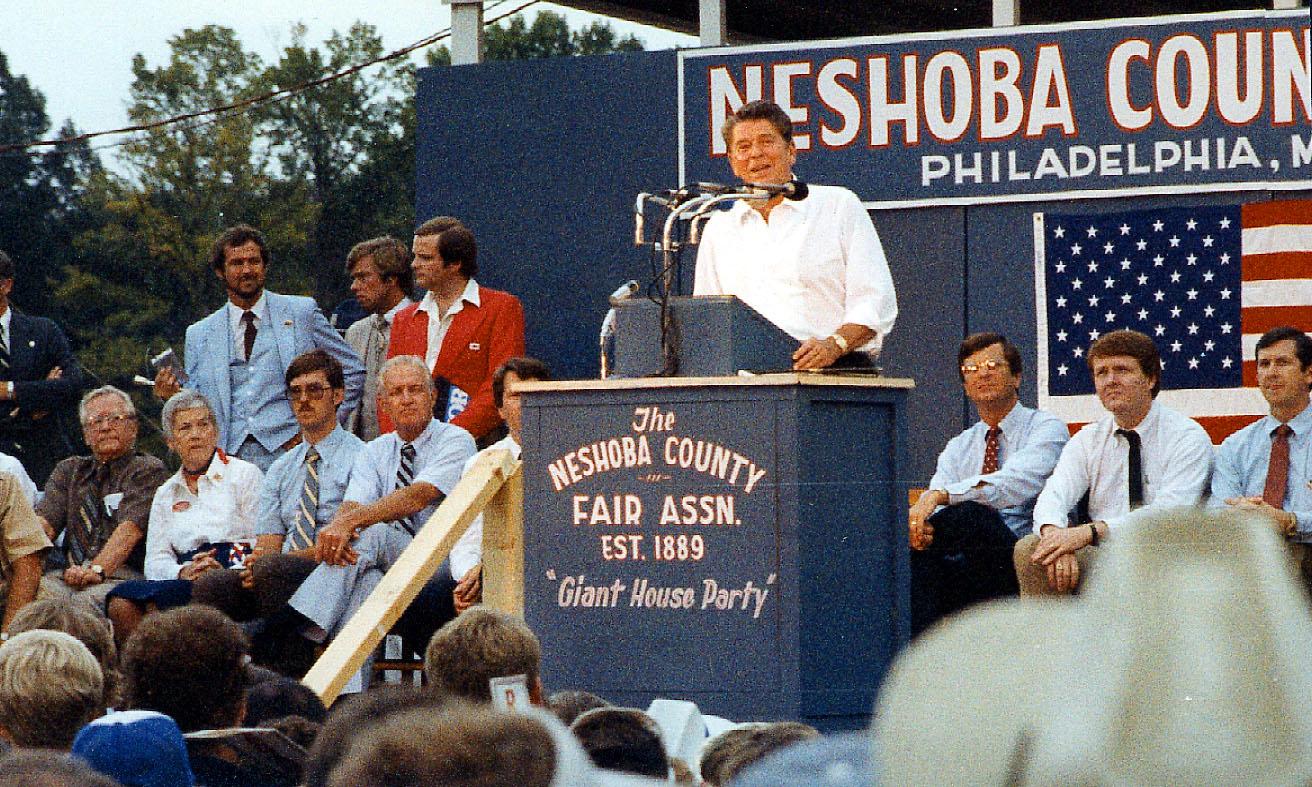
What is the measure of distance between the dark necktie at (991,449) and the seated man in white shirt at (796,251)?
147cm

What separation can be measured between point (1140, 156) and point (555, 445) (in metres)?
4.98

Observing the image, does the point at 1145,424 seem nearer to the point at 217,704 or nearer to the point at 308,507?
the point at 308,507

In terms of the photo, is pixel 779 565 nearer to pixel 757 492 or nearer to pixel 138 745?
pixel 757 492

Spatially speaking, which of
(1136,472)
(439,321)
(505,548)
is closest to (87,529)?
(439,321)

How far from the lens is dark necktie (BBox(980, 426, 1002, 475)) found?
7.03m

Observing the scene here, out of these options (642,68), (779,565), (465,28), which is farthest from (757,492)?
(465,28)

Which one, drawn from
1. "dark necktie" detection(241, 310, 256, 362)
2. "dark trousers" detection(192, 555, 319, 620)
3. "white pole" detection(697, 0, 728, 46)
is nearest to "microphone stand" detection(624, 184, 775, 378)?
"dark trousers" detection(192, 555, 319, 620)

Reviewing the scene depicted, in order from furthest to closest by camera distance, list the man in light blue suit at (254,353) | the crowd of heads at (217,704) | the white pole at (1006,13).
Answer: the white pole at (1006,13)
the man in light blue suit at (254,353)
the crowd of heads at (217,704)

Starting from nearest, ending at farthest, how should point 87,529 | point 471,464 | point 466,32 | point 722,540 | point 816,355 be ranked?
1. point 722,540
2. point 816,355
3. point 471,464
4. point 87,529
5. point 466,32

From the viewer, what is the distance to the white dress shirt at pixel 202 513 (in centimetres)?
780

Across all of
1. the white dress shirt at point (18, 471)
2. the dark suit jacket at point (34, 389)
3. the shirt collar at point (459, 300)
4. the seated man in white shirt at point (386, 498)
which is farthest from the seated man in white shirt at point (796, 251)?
the dark suit jacket at point (34, 389)

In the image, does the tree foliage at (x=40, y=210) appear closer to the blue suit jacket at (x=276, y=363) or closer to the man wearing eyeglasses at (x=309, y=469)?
the blue suit jacket at (x=276, y=363)

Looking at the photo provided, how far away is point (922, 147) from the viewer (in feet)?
32.2

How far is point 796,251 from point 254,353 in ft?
11.5
